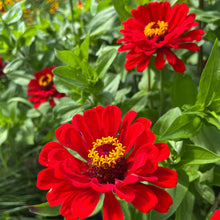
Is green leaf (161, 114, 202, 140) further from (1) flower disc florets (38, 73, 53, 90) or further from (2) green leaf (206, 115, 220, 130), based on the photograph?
(1) flower disc florets (38, 73, 53, 90)

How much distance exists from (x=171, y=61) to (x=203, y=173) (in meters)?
0.26

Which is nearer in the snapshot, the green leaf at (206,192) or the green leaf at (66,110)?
the green leaf at (206,192)

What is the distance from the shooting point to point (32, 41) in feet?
3.52

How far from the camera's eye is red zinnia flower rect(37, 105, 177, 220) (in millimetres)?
402

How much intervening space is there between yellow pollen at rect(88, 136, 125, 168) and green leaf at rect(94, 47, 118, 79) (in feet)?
0.77

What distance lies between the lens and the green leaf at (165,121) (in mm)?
559

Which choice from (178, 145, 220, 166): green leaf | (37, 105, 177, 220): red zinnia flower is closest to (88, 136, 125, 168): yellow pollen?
(37, 105, 177, 220): red zinnia flower

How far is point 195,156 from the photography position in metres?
0.52

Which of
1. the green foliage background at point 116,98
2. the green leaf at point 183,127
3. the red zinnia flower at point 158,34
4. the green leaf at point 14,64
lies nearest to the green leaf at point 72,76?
the green foliage background at point 116,98

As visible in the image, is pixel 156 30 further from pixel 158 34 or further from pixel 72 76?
pixel 72 76

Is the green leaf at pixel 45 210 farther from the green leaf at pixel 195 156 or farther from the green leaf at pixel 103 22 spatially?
the green leaf at pixel 103 22

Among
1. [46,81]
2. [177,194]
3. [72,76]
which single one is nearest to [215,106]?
[177,194]

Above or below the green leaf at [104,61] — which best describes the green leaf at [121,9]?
above

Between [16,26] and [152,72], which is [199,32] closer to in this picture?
[152,72]
